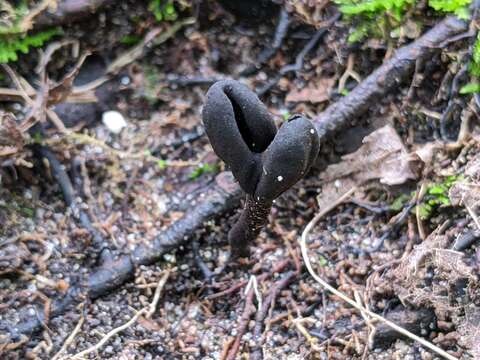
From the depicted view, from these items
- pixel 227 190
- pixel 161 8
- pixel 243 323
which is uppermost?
pixel 161 8

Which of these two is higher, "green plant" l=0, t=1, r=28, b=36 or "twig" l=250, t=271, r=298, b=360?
"green plant" l=0, t=1, r=28, b=36

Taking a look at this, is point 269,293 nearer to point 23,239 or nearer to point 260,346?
point 260,346

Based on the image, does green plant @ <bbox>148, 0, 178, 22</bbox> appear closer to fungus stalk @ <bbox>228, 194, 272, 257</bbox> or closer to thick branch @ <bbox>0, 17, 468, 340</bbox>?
thick branch @ <bbox>0, 17, 468, 340</bbox>

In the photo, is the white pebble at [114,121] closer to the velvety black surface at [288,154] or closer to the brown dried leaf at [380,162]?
the brown dried leaf at [380,162]

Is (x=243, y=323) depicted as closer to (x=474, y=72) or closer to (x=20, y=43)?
(x=474, y=72)

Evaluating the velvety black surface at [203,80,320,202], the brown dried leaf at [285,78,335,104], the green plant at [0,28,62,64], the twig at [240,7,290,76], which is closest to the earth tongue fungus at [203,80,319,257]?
the velvety black surface at [203,80,320,202]

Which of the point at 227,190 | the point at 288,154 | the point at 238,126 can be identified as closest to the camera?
the point at 288,154

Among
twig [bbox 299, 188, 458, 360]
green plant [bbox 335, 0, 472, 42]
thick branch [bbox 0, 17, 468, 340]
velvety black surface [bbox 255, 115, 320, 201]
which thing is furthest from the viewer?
green plant [bbox 335, 0, 472, 42]

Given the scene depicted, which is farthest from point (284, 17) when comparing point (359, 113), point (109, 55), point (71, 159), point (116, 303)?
point (116, 303)

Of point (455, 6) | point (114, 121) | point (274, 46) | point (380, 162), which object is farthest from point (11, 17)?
point (455, 6)
